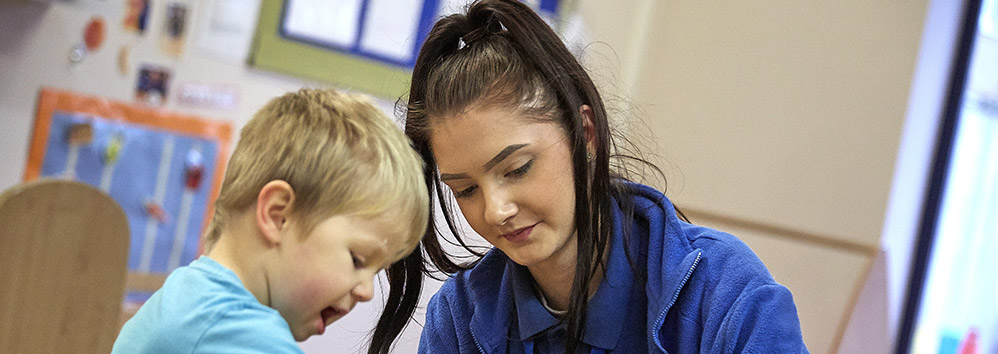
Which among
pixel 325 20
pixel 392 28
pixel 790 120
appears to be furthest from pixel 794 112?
pixel 325 20

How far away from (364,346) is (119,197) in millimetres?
667

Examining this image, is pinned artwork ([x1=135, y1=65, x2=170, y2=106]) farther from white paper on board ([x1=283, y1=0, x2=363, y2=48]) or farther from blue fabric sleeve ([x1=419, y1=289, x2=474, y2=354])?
blue fabric sleeve ([x1=419, y1=289, x2=474, y2=354])

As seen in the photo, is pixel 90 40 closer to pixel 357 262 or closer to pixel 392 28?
pixel 392 28

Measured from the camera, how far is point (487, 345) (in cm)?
107

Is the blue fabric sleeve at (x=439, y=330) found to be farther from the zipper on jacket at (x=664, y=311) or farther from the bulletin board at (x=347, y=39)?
the bulletin board at (x=347, y=39)

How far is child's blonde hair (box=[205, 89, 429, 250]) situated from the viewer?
28.8 inches

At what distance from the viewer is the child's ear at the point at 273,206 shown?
0.72m

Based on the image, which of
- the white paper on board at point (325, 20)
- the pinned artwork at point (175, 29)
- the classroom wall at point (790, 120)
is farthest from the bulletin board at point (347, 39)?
the classroom wall at point (790, 120)

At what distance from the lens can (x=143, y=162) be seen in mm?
1596

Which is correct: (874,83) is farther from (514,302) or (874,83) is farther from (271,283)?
(271,283)

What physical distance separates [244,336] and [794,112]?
192 centimetres

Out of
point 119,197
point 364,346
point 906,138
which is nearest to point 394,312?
point 364,346

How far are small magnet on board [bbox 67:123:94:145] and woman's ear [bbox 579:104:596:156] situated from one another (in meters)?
0.96

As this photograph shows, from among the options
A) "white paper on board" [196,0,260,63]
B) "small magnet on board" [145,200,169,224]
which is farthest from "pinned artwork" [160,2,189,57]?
"small magnet on board" [145,200,169,224]
